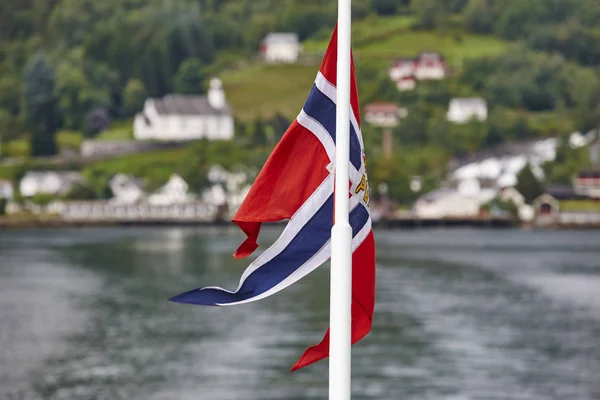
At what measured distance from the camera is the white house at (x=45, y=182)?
178 m

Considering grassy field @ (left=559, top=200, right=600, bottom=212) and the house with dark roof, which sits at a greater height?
the house with dark roof

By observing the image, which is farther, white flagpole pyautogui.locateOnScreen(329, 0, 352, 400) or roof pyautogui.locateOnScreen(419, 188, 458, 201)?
roof pyautogui.locateOnScreen(419, 188, 458, 201)

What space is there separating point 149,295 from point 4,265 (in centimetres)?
2847

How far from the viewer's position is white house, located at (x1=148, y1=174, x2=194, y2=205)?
171375 millimetres

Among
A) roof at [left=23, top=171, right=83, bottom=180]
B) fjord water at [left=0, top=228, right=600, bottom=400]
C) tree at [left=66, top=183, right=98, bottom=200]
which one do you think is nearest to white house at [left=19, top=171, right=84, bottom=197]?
roof at [left=23, top=171, right=83, bottom=180]

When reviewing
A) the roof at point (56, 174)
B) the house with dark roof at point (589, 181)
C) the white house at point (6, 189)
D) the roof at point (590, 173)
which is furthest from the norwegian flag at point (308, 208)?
the roof at point (56, 174)

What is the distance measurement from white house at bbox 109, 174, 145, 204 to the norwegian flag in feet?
523

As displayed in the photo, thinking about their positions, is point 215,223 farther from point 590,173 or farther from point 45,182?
point 590,173

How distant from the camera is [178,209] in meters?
174

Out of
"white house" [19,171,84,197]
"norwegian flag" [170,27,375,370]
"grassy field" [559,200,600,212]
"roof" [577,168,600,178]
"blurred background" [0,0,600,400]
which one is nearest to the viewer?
"norwegian flag" [170,27,375,370]

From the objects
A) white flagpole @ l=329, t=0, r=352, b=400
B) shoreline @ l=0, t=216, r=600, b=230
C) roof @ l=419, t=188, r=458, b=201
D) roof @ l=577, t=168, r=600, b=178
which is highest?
white flagpole @ l=329, t=0, r=352, b=400

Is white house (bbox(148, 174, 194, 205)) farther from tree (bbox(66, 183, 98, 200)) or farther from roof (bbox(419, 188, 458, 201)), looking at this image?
roof (bbox(419, 188, 458, 201))

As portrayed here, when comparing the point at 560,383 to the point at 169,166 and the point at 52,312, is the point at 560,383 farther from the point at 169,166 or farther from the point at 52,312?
the point at 169,166

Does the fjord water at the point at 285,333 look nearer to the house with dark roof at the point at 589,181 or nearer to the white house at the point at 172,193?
the house with dark roof at the point at 589,181
